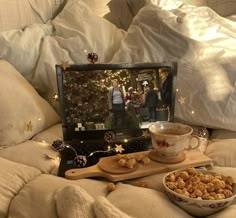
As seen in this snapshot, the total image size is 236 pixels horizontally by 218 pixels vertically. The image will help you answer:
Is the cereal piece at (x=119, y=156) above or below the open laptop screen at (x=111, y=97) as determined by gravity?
below

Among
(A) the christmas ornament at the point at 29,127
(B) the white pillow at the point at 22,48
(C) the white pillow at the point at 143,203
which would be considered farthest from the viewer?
(B) the white pillow at the point at 22,48

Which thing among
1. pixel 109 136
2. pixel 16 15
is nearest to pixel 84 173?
pixel 109 136

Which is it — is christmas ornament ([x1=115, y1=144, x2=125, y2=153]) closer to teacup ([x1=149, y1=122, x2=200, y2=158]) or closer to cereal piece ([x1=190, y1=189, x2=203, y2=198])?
teacup ([x1=149, y1=122, x2=200, y2=158])

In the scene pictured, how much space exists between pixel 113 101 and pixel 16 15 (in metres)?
0.65

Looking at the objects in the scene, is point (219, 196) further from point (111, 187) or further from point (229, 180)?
point (111, 187)

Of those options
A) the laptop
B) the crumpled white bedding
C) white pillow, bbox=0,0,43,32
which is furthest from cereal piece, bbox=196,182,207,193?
white pillow, bbox=0,0,43,32

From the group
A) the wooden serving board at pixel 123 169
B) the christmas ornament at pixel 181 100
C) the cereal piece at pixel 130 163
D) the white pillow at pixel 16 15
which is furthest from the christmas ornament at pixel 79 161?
the white pillow at pixel 16 15

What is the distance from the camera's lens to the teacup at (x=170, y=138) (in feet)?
3.47

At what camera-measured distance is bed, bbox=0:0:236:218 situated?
1029 millimetres

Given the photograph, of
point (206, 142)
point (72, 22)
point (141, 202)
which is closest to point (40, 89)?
point (72, 22)

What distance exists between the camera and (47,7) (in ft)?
5.59

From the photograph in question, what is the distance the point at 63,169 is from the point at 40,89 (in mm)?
540

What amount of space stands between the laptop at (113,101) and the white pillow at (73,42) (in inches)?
8.7

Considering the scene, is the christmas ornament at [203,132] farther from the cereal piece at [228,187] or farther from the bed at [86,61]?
the cereal piece at [228,187]
